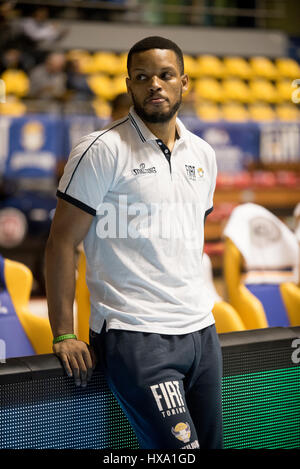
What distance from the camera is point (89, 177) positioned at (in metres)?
1.57

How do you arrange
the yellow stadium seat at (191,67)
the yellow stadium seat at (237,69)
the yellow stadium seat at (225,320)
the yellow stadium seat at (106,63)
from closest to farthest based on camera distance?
the yellow stadium seat at (225,320) < the yellow stadium seat at (106,63) < the yellow stadium seat at (191,67) < the yellow stadium seat at (237,69)

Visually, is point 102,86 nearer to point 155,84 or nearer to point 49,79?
point 49,79

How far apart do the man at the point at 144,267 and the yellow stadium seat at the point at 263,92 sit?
8811 mm

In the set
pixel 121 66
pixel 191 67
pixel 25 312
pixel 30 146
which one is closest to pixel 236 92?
pixel 191 67

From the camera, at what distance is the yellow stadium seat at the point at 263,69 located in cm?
1072

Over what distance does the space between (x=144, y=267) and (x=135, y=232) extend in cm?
9

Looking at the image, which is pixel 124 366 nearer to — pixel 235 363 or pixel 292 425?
pixel 235 363

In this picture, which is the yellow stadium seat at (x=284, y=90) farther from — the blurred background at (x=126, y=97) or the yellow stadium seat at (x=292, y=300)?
the yellow stadium seat at (x=292, y=300)

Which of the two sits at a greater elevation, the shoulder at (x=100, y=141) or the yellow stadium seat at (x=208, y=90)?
the shoulder at (x=100, y=141)

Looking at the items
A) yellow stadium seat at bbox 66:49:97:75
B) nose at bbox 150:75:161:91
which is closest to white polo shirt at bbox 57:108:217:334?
nose at bbox 150:75:161:91

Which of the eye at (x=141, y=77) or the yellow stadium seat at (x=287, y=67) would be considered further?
the yellow stadium seat at (x=287, y=67)

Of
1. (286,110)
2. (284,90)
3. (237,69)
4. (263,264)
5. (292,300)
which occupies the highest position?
(237,69)

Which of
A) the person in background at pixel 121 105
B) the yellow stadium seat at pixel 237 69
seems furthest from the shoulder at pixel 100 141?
the yellow stadium seat at pixel 237 69

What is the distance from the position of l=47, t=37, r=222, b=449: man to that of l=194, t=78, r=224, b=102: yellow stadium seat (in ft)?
26.9
